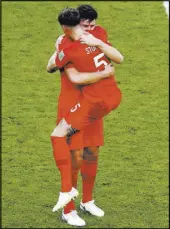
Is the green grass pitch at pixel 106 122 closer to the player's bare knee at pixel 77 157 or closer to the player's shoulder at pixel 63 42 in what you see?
the player's bare knee at pixel 77 157

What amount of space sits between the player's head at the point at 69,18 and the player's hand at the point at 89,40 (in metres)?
0.15

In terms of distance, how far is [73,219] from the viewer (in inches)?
424

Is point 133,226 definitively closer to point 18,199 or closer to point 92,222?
point 92,222

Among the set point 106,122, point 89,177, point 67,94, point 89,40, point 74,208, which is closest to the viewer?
point 89,40

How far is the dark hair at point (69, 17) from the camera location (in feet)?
33.3

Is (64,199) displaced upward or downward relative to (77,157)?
downward

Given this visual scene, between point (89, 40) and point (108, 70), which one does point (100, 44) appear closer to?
point (89, 40)

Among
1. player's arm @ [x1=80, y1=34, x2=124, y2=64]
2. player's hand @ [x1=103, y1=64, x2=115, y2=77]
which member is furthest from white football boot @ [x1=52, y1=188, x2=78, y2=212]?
player's arm @ [x1=80, y1=34, x2=124, y2=64]

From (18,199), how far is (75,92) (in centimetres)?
170

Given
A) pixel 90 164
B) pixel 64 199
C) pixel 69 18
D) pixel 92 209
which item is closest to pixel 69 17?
pixel 69 18

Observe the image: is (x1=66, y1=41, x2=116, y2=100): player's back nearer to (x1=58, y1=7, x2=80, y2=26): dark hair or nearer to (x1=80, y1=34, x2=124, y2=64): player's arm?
(x1=80, y1=34, x2=124, y2=64): player's arm

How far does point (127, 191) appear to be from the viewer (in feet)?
39.3

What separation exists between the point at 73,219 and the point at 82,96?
127cm

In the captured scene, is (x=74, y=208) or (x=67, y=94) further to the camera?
(x=74, y=208)
